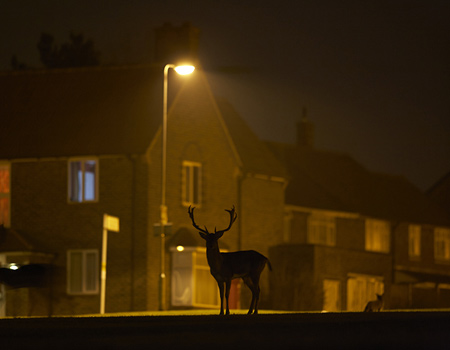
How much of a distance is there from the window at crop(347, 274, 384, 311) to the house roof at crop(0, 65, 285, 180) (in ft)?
22.3

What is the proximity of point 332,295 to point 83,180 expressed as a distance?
45.9 ft

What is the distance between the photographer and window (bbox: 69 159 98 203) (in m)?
51.1

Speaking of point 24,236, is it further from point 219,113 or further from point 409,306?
point 409,306

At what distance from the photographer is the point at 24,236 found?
51.3 m

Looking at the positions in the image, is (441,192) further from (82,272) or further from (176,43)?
(82,272)

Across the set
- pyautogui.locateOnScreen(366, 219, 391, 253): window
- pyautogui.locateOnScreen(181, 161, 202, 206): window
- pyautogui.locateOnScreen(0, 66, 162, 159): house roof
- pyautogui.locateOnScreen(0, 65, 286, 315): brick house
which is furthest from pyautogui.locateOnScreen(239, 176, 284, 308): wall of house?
pyautogui.locateOnScreen(366, 219, 391, 253): window

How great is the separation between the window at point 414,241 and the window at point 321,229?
25.6 ft

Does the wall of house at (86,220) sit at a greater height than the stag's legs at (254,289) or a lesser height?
greater

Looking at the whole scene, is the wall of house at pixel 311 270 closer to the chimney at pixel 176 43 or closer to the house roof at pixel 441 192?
the chimney at pixel 176 43

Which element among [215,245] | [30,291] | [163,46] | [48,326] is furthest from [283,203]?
[48,326]

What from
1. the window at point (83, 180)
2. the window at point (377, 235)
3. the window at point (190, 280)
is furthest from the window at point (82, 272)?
the window at point (377, 235)

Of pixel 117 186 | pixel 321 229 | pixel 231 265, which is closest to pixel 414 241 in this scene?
pixel 321 229

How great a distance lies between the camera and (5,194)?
52.6 m

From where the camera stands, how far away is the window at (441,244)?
7462 centimetres
